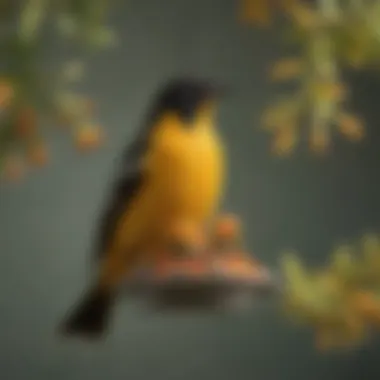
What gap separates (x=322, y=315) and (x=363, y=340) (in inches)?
2.9

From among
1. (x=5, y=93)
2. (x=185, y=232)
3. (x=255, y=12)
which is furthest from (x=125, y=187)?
(x=255, y=12)

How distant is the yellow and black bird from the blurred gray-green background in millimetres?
23

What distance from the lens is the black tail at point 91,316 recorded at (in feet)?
4.09

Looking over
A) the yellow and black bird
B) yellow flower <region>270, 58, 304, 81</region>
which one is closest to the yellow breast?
the yellow and black bird

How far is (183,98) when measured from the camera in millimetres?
1285

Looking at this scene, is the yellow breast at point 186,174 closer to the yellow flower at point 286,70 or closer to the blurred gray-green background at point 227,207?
the blurred gray-green background at point 227,207

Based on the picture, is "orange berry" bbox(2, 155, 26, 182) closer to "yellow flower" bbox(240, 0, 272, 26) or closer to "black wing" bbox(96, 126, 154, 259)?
"black wing" bbox(96, 126, 154, 259)

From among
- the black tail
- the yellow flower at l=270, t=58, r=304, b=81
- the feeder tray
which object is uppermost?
the yellow flower at l=270, t=58, r=304, b=81

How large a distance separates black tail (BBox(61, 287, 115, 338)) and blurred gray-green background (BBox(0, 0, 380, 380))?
17mm

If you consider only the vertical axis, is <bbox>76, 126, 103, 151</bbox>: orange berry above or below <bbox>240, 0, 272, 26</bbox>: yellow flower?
below

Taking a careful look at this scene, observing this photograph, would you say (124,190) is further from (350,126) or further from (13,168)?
(350,126)

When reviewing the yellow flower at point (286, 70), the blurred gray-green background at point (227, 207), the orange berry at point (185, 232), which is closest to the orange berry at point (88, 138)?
the blurred gray-green background at point (227, 207)

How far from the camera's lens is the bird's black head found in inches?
50.5

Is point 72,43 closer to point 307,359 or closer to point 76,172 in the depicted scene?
point 76,172
